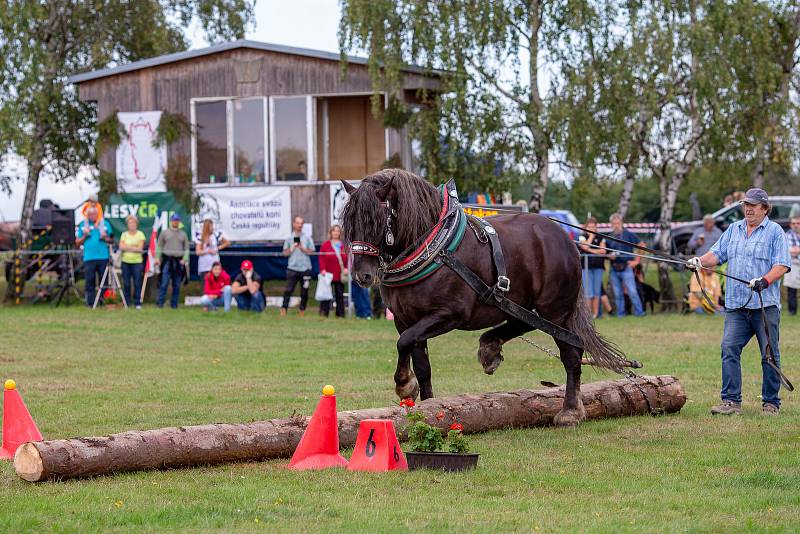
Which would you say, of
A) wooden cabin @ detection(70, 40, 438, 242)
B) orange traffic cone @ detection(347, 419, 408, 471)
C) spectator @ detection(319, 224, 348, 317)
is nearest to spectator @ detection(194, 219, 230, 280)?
wooden cabin @ detection(70, 40, 438, 242)

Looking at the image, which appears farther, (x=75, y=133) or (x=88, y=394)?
(x=75, y=133)

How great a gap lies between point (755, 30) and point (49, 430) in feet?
65.1

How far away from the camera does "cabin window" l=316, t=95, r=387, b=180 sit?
85.4 ft

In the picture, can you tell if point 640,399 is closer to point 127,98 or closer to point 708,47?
point 708,47

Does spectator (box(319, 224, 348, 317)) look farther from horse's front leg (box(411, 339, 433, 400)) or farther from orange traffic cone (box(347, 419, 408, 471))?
orange traffic cone (box(347, 419, 408, 471))

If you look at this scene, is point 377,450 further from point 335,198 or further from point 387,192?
point 335,198

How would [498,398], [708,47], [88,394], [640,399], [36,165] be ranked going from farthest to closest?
[36,165]
[708,47]
[88,394]
[640,399]
[498,398]

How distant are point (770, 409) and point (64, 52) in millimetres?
23625

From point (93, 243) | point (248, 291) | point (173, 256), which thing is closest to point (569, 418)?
point (248, 291)

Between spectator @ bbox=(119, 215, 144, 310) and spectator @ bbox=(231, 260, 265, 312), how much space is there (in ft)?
6.09

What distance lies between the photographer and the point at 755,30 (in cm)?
2509

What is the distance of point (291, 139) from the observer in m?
25.1

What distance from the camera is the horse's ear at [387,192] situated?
878cm

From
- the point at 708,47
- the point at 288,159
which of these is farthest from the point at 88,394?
the point at 708,47
